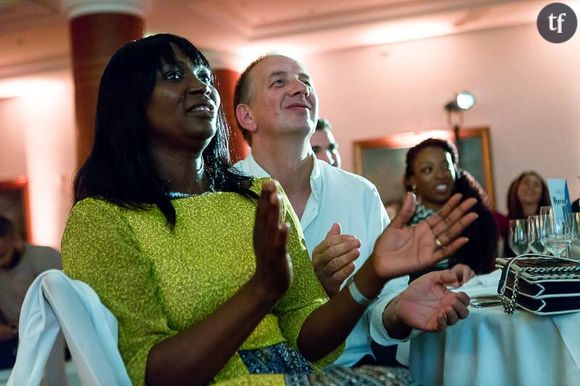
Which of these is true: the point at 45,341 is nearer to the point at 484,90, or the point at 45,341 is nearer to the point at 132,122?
the point at 132,122

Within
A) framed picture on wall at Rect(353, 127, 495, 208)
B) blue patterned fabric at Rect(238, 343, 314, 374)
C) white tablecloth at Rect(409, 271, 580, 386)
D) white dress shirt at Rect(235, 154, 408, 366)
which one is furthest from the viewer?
framed picture on wall at Rect(353, 127, 495, 208)

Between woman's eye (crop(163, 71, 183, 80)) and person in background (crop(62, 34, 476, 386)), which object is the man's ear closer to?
person in background (crop(62, 34, 476, 386))

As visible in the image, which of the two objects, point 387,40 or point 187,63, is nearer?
point 187,63

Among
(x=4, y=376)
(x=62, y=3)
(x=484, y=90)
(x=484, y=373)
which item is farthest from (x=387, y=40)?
(x=484, y=373)

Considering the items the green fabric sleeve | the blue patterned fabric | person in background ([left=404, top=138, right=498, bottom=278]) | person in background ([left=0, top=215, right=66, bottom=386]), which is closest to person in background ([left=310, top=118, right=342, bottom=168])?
person in background ([left=404, top=138, right=498, bottom=278])

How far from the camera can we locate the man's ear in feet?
9.17

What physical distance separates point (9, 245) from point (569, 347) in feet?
12.2

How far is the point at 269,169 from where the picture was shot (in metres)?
2.72

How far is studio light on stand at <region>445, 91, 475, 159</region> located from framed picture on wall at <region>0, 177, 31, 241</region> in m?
5.99

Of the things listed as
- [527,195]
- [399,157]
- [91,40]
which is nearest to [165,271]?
[527,195]

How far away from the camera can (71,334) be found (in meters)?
1.42

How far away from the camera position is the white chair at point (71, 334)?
4.66ft

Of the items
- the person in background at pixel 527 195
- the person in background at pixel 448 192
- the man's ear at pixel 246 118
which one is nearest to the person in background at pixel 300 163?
the man's ear at pixel 246 118

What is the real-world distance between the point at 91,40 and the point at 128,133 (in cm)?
547
